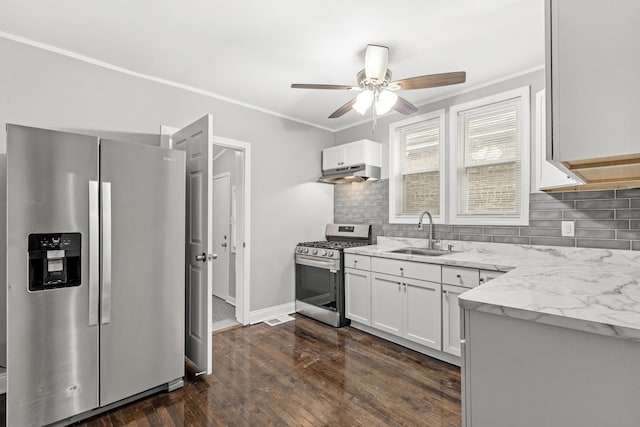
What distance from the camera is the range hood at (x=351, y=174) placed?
3807 millimetres

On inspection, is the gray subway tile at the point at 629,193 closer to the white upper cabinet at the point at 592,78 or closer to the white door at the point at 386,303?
the white door at the point at 386,303

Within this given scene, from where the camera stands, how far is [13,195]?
5.53 ft

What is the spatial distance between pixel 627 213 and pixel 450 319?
1.51 meters

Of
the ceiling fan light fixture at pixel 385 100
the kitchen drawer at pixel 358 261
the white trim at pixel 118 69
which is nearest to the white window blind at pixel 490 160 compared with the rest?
the kitchen drawer at pixel 358 261

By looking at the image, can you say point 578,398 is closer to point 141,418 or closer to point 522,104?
point 141,418

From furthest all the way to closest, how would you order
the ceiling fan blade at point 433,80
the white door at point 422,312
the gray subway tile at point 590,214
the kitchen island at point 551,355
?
the white door at point 422,312 → the gray subway tile at point 590,214 → the ceiling fan blade at point 433,80 → the kitchen island at point 551,355

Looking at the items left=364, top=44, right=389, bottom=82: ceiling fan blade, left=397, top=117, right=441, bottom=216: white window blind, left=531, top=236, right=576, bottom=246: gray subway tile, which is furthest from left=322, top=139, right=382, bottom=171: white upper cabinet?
left=531, top=236, right=576, bottom=246: gray subway tile

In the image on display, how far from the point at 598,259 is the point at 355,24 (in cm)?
252

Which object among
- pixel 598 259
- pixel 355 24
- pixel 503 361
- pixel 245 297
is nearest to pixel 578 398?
pixel 503 361

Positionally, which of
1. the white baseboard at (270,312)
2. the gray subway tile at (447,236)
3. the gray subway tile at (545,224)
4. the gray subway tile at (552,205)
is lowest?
the white baseboard at (270,312)

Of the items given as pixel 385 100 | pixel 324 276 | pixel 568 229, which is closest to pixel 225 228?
pixel 324 276

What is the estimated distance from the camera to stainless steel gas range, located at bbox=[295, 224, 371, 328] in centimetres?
348

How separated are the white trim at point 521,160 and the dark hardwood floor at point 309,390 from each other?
1.40 meters

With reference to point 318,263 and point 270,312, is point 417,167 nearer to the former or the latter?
point 318,263
